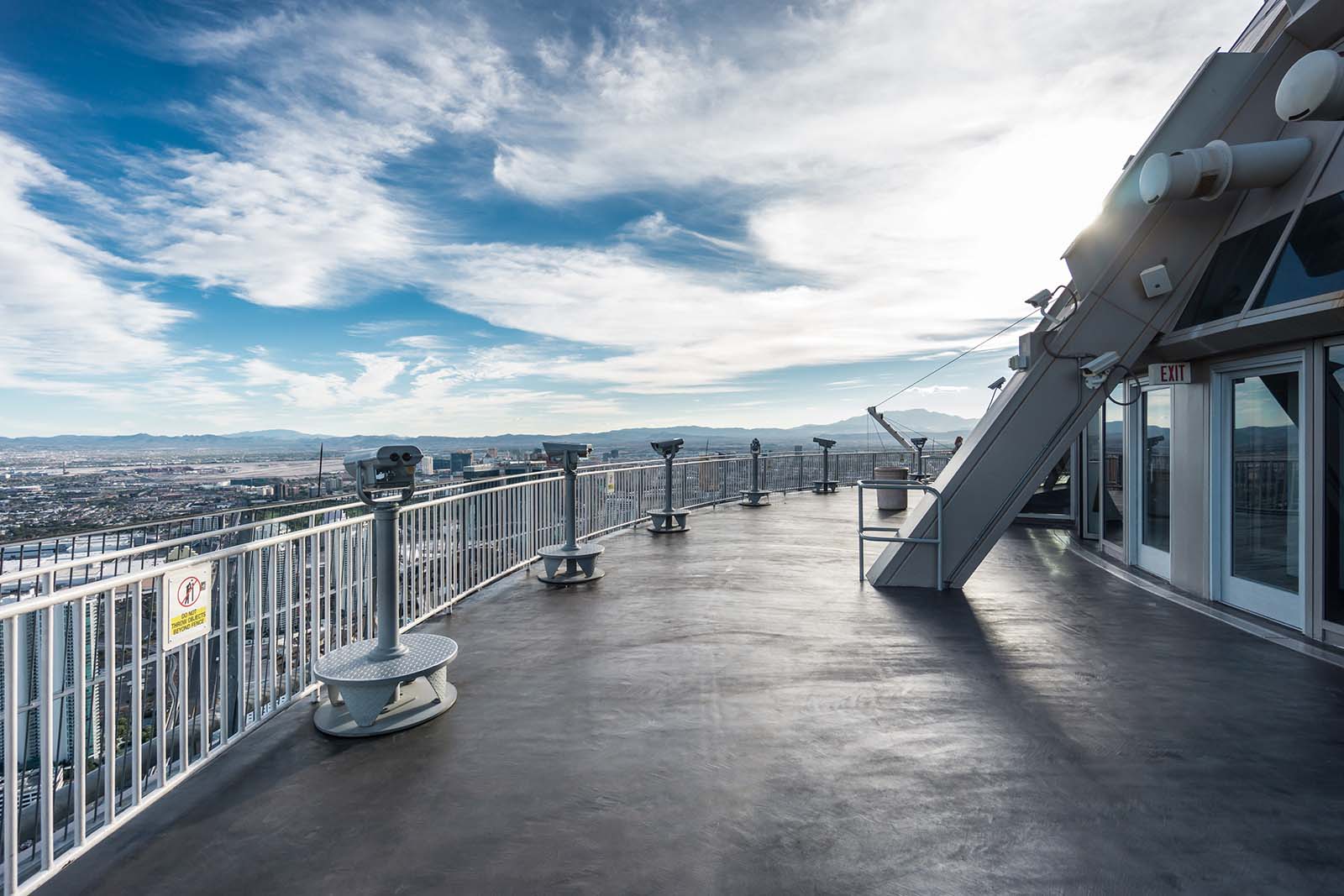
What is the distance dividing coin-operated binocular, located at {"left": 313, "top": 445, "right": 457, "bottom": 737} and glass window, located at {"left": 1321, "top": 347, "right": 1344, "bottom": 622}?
23.1 ft

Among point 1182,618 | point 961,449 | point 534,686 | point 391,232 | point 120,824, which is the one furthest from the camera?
point 391,232

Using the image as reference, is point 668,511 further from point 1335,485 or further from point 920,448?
point 920,448

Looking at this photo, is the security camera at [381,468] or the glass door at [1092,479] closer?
the security camera at [381,468]

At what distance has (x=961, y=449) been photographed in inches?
271

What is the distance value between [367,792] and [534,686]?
4.51ft

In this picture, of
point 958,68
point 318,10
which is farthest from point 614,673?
point 318,10

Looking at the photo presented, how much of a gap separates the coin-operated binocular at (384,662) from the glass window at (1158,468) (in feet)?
26.4

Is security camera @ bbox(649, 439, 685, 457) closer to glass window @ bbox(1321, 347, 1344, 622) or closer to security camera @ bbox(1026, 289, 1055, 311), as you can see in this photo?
security camera @ bbox(1026, 289, 1055, 311)

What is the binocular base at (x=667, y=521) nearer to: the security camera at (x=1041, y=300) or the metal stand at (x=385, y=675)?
the security camera at (x=1041, y=300)

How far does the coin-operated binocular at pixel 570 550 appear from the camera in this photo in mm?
7102

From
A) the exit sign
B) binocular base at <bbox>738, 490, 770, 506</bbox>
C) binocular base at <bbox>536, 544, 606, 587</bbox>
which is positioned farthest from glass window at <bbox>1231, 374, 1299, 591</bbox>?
binocular base at <bbox>738, 490, 770, 506</bbox>

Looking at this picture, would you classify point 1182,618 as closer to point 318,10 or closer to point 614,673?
point 614,673

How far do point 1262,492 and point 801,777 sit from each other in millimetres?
5977

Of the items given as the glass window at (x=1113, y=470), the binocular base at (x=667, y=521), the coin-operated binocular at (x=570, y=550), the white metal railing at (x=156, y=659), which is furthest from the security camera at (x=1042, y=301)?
the white metal railing at (x=156, y=659)
